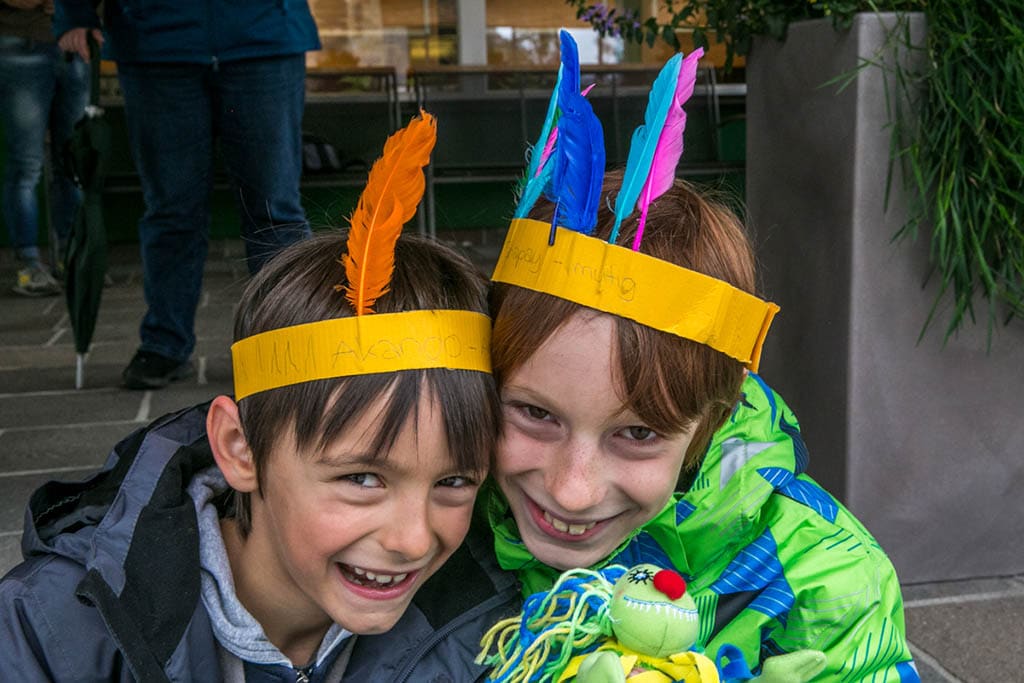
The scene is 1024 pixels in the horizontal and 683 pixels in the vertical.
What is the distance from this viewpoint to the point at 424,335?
59.6 inches

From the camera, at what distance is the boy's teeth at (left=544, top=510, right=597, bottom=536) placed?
1.58 m

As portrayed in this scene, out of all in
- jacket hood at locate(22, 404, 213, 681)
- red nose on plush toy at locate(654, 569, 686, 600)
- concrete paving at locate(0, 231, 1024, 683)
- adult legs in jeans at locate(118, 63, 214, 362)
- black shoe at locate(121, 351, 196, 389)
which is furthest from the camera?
black shoe at locate(121, 351, 196, 389)

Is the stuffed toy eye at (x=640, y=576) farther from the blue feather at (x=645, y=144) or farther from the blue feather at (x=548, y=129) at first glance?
the blue feather at (x=548, y=129)

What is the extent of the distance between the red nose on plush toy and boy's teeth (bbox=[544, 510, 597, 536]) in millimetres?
268

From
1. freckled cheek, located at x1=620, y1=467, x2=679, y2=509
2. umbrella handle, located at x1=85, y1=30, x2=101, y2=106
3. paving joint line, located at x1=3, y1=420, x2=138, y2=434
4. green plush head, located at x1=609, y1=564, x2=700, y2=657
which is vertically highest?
umbrella handle, located at x1=85, y1=30, x2=101, y2=106

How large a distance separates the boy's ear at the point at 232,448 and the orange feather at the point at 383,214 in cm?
25

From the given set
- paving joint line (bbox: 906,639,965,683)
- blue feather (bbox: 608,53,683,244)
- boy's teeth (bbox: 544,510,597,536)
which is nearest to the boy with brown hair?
boy's teeth (bbox: 544,510,597,536)

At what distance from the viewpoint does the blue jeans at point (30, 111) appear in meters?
5.44

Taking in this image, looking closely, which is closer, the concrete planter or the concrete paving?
the concrete paving

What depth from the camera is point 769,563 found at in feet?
5.46

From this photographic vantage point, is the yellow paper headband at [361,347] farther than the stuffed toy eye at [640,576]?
Yes

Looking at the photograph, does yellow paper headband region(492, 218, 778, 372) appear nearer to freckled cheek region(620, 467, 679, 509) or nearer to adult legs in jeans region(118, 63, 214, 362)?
freckled cheek region(620, 467, 679, 509)

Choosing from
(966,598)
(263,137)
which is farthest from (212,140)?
(966,598)

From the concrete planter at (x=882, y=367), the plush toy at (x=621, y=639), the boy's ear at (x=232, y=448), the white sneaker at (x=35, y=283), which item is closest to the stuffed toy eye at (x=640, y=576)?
the plush toy at (x=621, y=639)
